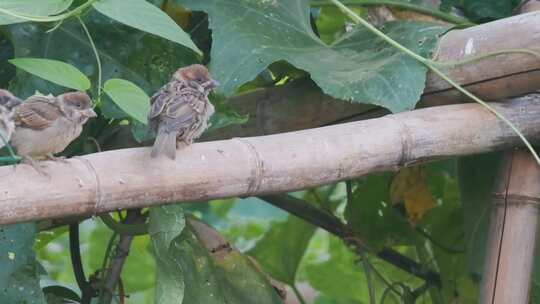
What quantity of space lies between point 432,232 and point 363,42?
114cm

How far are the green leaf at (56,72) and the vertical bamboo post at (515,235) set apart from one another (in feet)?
3.95

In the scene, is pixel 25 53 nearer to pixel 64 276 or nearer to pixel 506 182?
pixel 506 182

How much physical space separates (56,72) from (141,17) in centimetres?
21

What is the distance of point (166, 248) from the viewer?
2.68 m

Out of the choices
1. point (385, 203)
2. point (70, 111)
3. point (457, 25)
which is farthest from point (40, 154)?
point (385, 203)

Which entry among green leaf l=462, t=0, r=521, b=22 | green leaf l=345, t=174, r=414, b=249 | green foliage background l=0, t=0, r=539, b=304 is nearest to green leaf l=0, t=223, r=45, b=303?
green foliage background l=0, t=0, r=539, b=304

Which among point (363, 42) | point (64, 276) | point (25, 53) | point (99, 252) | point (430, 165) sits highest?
point (363, 42)

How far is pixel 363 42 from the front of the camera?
3.17 metres

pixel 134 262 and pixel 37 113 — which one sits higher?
pixel 37 113

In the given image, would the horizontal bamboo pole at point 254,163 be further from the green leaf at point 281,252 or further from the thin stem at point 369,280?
the green leaf at point 281,252

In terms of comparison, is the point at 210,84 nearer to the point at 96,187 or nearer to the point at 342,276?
the point at 96,187

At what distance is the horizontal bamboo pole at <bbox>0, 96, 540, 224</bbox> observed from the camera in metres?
2.07

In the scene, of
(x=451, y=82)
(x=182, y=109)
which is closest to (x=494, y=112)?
(x=451, y=82)

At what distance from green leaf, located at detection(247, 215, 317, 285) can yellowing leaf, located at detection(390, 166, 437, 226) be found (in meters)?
0.53
